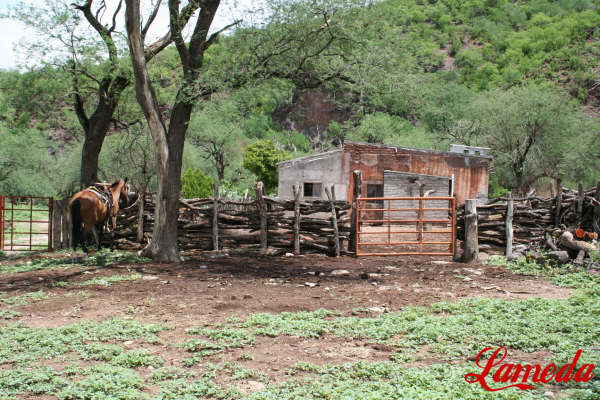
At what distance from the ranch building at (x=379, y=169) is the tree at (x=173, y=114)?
469 inches

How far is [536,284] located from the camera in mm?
8289

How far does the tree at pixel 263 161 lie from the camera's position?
1623 inches

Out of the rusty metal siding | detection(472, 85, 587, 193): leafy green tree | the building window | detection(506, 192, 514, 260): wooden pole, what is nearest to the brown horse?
detection(506, 192, 514, 260): wooden pole

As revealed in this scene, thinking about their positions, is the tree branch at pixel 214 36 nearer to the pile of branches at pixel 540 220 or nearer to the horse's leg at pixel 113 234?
the horse's leg at pixel 113 234

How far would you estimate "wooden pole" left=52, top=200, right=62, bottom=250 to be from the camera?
1288cm

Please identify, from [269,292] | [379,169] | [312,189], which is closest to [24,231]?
[312,189]

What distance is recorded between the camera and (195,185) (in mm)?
27219

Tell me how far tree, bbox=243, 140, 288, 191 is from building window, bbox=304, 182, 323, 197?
17773 millimetres

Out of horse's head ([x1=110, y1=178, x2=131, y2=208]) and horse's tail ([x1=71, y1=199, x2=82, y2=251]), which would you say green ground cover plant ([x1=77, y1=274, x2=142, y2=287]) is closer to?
horse's tail ([x1=71, y1=199, x2=82, y2=251])

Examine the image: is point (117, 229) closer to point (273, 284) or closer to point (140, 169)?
point (273, 284)

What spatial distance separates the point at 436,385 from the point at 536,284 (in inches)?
211

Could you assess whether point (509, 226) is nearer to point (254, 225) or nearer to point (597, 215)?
point (597, 215)

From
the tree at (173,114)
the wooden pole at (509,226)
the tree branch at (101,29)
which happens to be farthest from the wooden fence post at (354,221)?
the tree branch at (101,29)

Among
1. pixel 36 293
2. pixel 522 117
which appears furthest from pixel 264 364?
pixel 522 117
